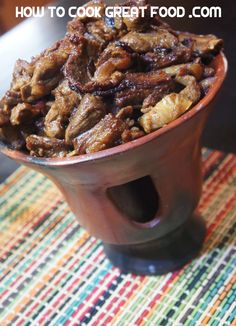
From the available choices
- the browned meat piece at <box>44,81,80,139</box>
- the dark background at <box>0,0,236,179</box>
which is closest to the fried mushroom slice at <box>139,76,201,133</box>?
the browned meat piece at <box>44,81,80,139</box>

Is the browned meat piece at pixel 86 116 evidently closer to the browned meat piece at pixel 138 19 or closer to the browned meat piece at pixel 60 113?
the browned meat piece at pixel 60 113

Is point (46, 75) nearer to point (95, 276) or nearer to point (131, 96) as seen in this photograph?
point (131, 96)

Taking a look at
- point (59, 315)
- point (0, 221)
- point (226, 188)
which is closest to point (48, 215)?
point (0, 221)

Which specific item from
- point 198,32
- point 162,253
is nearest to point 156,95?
point 162,253

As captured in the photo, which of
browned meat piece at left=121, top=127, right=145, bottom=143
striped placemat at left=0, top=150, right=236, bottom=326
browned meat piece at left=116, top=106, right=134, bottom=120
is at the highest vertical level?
browned meat piece at left=116, top=106, right=134, bottom=120

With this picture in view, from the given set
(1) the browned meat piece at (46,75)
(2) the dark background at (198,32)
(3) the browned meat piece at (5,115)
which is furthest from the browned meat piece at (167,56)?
(2) the dark background at (198,32)

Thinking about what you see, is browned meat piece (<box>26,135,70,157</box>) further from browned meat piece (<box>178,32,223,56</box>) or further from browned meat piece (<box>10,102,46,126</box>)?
browned meat piece (<box>178,32,223,56</box>)
